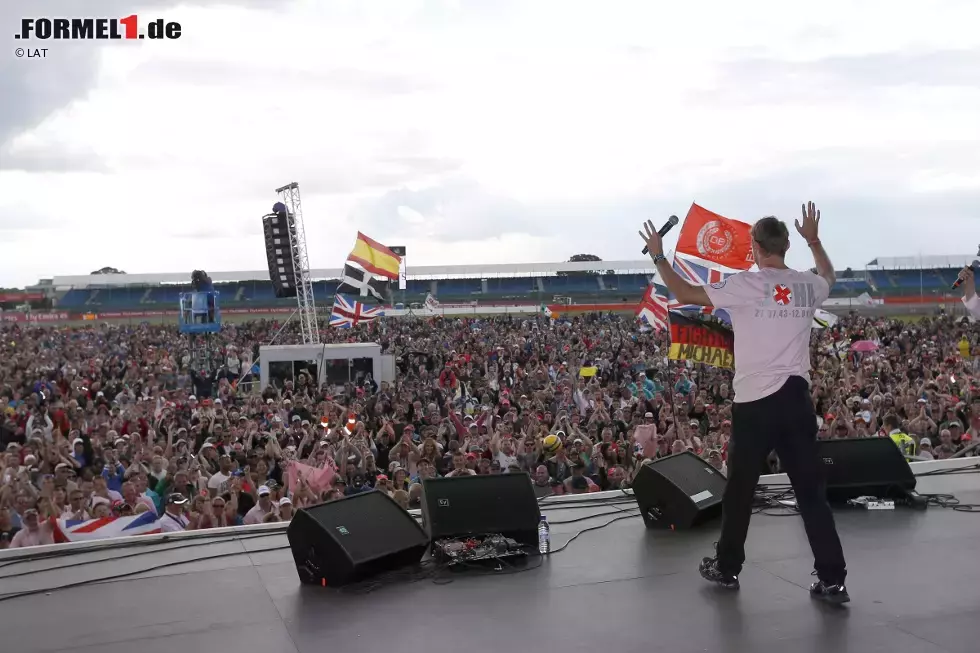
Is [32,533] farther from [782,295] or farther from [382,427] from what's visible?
[382,427]

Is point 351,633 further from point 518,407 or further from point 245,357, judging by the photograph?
point 245,357

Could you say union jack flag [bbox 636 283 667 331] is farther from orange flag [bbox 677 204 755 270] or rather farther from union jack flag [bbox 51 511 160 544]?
union jack flag [bbox 51 511 160 544]

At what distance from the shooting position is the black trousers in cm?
319

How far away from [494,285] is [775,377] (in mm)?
65155

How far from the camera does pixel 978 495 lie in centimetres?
504

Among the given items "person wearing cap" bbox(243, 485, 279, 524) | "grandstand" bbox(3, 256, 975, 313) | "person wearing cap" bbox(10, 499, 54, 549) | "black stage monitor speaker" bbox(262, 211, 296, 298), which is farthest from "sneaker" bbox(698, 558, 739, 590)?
"grandstand" bbox(3, 256, 975, 313)

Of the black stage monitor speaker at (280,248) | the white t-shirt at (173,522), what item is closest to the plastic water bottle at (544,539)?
the white t-shirt at (173,522)

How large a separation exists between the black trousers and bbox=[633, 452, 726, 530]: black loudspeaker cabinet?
112cm

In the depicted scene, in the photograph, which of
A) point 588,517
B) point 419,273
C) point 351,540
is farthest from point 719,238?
point 419,273

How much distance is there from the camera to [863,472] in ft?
16.0

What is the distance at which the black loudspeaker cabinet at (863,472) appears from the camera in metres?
4.84

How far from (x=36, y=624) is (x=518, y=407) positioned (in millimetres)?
9575

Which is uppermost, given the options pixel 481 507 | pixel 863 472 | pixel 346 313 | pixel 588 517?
pixel 346 313

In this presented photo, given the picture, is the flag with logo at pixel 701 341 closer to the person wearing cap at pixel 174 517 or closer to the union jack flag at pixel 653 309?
the union jack flag at pixel 653 309
